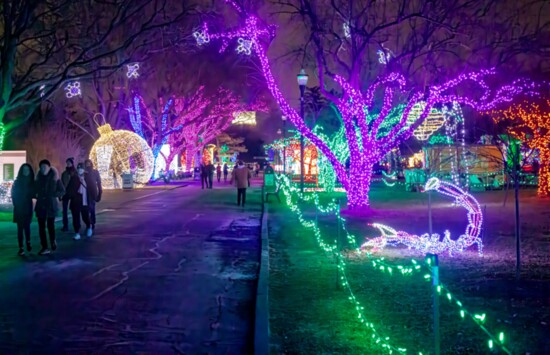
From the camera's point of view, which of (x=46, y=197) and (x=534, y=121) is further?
(x=534, y=121)

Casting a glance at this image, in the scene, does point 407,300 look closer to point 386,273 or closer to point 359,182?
point 386,273

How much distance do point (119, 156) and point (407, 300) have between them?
107 feet

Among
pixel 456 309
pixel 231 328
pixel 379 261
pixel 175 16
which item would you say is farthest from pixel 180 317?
pixel 175 16

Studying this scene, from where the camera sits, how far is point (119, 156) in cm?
3822

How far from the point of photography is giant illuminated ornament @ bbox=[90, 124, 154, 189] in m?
36.3

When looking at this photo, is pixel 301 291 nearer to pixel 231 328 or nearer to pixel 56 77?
pixel 231 328

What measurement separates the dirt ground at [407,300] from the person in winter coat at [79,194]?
461 centimetres

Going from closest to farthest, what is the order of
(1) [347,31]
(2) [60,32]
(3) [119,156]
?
(1) [347,31] → (2) [60,32] → (3) [119,156]

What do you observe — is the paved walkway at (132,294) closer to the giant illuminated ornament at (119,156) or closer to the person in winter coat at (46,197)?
the person in winter coat at (46,197)

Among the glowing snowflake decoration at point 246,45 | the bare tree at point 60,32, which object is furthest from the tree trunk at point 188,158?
the glowing snowflake decoration at point 246,45

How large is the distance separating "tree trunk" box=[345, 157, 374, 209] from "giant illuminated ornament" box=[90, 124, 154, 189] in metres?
19.7

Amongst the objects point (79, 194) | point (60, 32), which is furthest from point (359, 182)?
point (60, 32)

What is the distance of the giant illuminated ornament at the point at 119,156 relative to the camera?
119 feet

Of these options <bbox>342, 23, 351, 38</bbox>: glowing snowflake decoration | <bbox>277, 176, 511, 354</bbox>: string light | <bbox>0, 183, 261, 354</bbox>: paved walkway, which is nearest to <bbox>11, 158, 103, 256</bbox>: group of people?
<bbox>0, 183, 261, 354</bbox>: paved walkway
